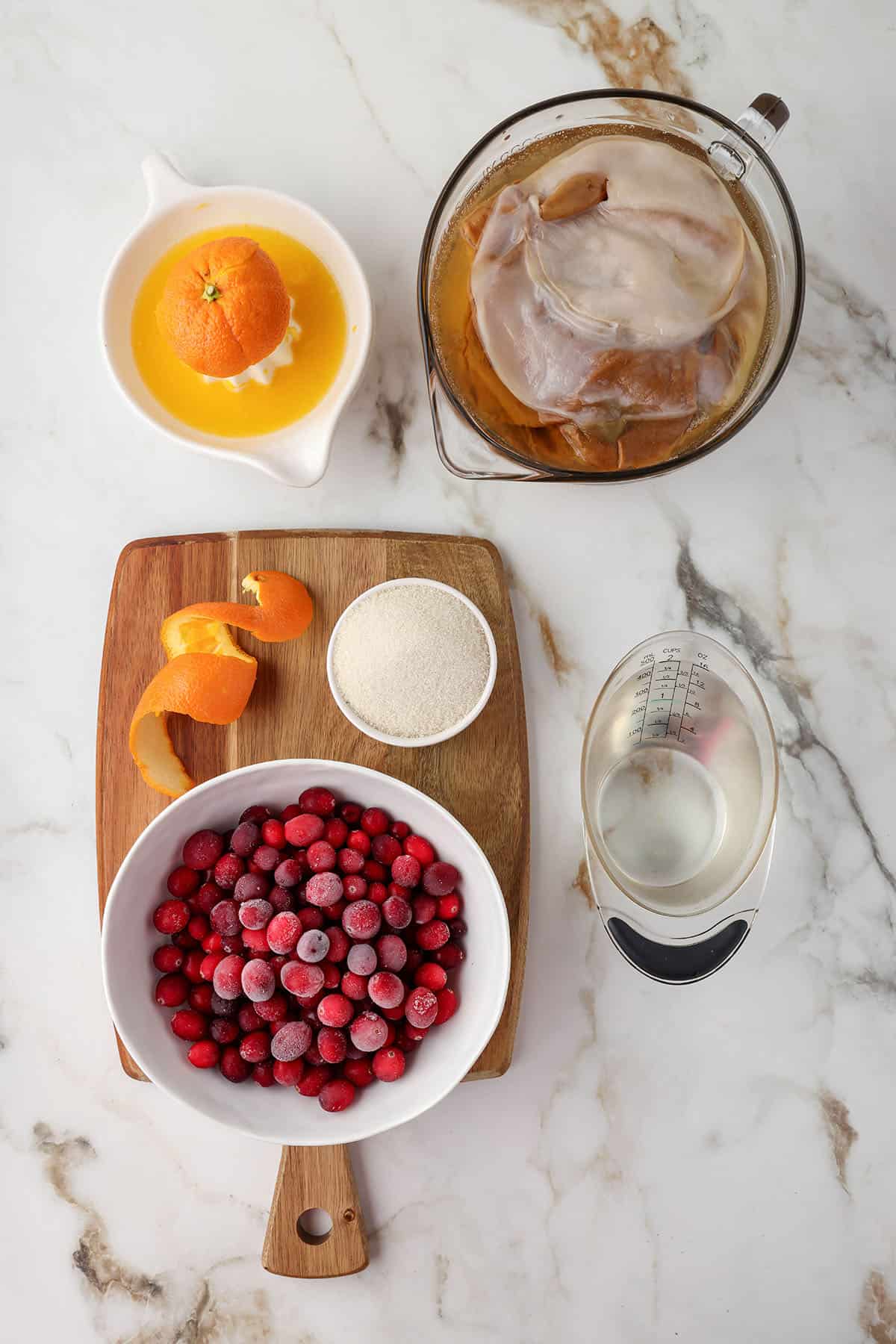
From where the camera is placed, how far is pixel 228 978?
3.16 ft

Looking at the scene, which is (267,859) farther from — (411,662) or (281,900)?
(411,662)

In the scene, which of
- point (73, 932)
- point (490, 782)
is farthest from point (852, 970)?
point (73, 932)

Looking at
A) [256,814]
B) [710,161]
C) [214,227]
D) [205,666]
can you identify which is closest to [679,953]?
[256,814]

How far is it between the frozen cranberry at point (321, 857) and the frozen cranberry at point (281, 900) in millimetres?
36

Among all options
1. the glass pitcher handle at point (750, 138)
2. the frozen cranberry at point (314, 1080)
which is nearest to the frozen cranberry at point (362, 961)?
the frozen cranberry at point (314, 1080)

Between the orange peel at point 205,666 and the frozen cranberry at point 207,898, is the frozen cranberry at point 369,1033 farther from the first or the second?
the orange peel at point 205,666

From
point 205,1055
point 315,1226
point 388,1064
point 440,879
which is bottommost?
point 315,1226

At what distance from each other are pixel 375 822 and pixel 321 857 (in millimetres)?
68

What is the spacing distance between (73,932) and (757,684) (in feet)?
2.83

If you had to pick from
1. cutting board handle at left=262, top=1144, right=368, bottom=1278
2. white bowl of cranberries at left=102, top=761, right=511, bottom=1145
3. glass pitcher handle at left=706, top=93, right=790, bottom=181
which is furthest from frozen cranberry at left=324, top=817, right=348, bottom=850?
glass pitcher handle at left=706, top=93, right=790, bottom=181

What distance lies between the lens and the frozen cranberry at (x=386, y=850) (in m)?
1.02

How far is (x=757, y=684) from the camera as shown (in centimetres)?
117

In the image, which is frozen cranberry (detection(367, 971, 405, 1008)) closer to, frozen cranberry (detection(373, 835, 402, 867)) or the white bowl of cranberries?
the white bowl of cranberries

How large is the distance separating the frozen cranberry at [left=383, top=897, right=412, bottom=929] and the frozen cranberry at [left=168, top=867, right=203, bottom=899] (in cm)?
20
